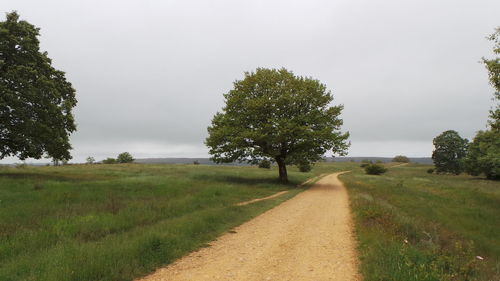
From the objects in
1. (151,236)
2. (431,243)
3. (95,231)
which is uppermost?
(151,236)

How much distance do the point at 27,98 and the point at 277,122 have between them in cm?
2489

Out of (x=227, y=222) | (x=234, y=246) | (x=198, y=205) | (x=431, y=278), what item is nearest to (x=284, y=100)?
(x=198, y=205)

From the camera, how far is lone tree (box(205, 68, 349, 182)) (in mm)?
33000

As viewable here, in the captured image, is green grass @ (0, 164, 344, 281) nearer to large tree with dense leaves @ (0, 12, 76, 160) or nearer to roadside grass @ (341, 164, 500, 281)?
roadside grass @ (341, 164, 500, 281)

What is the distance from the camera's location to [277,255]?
8609mm

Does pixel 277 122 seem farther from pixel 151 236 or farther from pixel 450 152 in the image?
pixel 450 152

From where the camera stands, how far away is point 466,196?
96.2 feet

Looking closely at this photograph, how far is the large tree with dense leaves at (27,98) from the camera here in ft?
86.6

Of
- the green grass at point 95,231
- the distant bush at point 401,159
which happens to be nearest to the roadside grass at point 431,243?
the green grass at point 95,231

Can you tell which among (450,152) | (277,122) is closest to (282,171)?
(277,122)

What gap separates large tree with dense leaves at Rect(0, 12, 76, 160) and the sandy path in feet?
83.3

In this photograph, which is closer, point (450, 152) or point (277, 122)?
point (277, 122)

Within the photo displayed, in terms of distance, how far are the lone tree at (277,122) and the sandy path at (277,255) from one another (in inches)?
778

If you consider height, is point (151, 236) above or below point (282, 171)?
below
